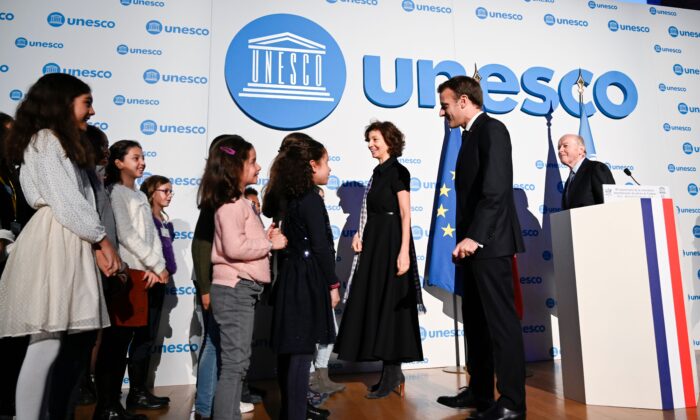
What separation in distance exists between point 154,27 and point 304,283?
9.50ft

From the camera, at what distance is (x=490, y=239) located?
212 centimetres

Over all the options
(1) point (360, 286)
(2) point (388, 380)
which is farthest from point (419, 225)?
(2) point (388, 380)

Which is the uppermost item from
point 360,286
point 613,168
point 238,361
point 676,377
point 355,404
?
point 613,168

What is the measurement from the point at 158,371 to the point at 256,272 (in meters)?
1.96

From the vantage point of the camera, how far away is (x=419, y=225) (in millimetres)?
3928

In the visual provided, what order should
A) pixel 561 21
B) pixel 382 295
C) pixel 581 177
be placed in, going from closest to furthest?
pixel 382 295, pixel 581 177, pixel 561 21

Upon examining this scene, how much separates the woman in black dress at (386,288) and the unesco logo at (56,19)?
279cm

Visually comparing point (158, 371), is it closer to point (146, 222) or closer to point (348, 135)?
point (146, 222)

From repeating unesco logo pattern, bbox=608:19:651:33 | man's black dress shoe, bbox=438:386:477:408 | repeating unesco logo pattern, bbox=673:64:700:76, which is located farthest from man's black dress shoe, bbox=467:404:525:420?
repeating unesco logo pattern, bbox=673:64:700:76

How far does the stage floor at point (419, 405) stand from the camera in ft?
7.64

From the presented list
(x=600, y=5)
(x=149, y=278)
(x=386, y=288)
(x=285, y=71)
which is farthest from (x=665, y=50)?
(x=149, y=278)

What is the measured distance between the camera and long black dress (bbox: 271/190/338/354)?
191 centimetres

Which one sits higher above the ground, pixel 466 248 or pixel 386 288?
pixel 466 248

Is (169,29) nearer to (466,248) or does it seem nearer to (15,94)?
(15,94)
